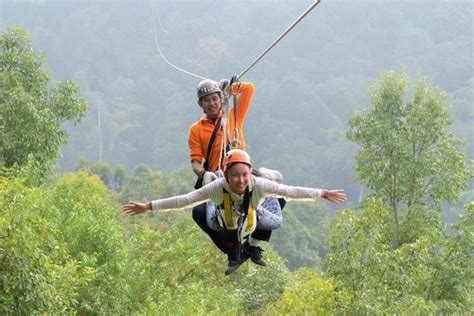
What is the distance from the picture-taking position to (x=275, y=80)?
96938 mm

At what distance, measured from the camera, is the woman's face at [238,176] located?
4.58m

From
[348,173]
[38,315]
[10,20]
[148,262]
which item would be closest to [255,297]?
[148,262]

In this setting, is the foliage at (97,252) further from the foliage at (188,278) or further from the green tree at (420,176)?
the green tree at (420,176)

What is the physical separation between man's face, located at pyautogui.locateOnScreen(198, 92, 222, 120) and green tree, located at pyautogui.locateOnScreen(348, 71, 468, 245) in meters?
11.8

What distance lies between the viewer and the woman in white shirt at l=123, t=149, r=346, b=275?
4.60 m

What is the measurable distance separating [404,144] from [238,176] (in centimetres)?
1289

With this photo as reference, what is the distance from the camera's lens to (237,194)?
4848 millimetres

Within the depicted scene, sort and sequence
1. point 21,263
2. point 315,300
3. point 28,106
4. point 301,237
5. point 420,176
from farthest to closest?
1. point 301,237
2. point 420,176
3. point 28,106
4. point 315,300
5. point 21,263

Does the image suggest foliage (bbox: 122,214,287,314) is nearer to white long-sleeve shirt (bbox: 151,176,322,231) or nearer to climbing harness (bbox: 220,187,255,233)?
climbing harness (bbox: 220,187,255,233)

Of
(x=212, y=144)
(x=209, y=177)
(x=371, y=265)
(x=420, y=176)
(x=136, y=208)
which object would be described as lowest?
(x=136, y=208)

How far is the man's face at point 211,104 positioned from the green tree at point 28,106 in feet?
27.7

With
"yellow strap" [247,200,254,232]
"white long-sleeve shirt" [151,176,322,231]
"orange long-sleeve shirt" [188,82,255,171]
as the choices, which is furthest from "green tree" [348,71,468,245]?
"white long-sleeve shirt" [151,176,322,231]

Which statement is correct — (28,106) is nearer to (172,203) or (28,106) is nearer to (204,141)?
(204,141)

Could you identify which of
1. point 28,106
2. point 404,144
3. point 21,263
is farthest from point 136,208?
point 404,144
